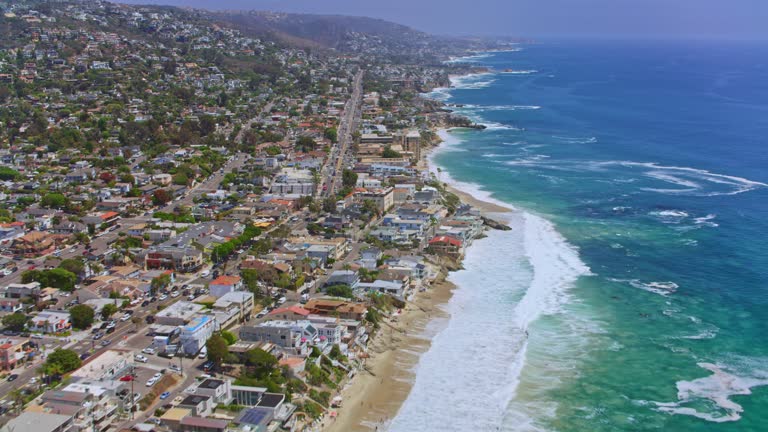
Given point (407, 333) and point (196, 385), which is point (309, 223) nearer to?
point (407, 333)

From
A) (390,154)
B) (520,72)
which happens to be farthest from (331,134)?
(520,72)

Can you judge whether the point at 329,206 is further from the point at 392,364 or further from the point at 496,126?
the point at 496,126

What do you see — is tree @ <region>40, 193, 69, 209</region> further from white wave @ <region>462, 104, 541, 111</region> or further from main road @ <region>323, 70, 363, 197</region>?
white wave @ <region>462, 104, 541, 111</region>

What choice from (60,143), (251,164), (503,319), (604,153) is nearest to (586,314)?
(503,319)

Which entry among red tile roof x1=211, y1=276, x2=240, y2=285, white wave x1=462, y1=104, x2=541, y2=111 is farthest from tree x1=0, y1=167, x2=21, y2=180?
white wave x1=462, y1=104, x2=541, y2=111

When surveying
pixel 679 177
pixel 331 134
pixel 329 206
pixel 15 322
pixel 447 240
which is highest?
pixel 331 134
